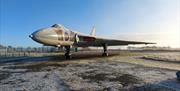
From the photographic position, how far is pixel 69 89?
8.17 m

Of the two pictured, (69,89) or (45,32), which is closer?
(69,89)

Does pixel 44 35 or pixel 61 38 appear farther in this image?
pixel 61 38

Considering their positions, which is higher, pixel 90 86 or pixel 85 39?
pixel 85 39

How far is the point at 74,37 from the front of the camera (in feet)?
83.4

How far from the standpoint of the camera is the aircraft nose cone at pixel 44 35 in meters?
20.3

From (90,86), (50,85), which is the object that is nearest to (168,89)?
(90,86)

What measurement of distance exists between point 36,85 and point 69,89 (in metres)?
1.80

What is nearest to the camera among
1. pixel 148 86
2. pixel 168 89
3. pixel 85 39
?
pixel 168 89

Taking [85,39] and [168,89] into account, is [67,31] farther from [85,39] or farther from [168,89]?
[168,89]

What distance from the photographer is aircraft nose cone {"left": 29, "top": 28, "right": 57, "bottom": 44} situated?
20.3 meters

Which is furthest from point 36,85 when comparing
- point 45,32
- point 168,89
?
point 45,32

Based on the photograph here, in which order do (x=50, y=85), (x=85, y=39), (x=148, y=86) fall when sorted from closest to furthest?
1. (x=148, y=86)
2. (x=50, y=85)
3. (x=85, y=39)

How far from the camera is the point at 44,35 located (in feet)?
68.5

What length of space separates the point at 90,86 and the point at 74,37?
1701cm
